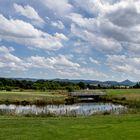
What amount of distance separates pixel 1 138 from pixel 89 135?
448 cm

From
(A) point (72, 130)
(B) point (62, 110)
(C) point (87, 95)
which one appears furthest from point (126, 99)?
(A) point (72, 130)

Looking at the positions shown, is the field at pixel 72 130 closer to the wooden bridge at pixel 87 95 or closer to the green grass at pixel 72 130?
the green grass at pixel 72 130

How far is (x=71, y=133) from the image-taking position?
17.5 meters

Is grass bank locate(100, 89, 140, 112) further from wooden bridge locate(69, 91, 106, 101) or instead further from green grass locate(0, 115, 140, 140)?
green grass locate(0, 115, 140, 140)

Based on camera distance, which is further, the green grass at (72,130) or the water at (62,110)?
the water at (62,110)

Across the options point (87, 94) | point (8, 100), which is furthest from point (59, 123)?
point (87, 94)

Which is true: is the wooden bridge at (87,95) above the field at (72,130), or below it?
above

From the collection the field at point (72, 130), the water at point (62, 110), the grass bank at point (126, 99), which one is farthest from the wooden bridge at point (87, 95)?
the field at point (72, 130)

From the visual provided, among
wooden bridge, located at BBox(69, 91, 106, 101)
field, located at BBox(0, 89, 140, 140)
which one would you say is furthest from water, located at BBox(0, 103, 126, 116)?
wooden bridge, located at BBox(69, 91, 106, 101)

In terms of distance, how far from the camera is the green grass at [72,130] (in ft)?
54.2

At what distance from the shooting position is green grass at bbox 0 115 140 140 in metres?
16.5

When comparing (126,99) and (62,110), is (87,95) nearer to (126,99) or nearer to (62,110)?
(126,99)

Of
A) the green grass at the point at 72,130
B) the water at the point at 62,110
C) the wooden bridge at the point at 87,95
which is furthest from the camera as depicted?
the wooden bridge at the point at 87,95

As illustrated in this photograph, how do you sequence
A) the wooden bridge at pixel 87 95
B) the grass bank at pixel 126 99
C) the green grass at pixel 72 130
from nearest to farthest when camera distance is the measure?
the green grass at pixel 72 130
the grass bank at pixel 126 99
the wooden bridge at pixel 87 95
